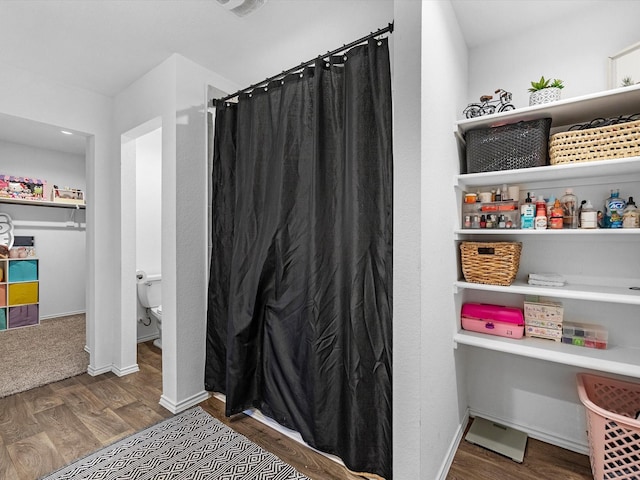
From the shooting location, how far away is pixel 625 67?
1.47 metres

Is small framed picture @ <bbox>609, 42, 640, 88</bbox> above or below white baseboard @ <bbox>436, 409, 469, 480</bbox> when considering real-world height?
above

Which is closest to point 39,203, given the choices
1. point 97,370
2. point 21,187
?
point 21,187

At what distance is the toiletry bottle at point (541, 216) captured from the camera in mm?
1580

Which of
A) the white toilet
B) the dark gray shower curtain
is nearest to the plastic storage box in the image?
the dark gray shower curtain

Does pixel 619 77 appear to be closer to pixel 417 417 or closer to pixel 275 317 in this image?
pixel 417 417

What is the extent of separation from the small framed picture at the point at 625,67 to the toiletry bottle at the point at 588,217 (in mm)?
553

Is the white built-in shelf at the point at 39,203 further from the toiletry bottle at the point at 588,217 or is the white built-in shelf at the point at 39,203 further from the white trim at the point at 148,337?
the toiletry bottle at the point at 588,217

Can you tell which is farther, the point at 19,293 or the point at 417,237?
the point at 19,293

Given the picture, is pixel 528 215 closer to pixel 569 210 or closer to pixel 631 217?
pixel 569 210

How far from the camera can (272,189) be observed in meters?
1.88

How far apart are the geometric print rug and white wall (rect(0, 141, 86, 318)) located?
3665mm

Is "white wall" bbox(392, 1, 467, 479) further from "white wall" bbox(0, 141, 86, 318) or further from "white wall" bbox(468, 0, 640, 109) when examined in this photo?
"white wall" bbox(0, 141, 86, 318)

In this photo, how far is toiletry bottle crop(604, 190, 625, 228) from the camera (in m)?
1.46

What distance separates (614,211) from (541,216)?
287 mm
